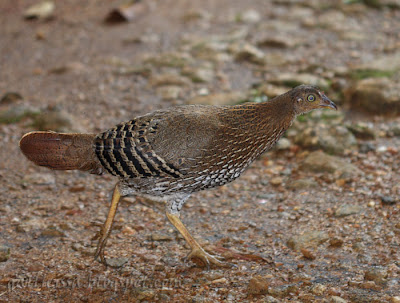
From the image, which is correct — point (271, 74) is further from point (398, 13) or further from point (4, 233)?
point (4, 233)

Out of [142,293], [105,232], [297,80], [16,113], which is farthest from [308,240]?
[16,113]

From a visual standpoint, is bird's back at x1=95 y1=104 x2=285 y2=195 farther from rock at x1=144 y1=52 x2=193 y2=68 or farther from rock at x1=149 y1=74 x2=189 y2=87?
rock at x1=144 y1=52 x2=193 y2=68

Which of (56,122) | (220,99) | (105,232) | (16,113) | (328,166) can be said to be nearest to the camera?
(105,232)

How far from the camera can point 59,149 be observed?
191 inches

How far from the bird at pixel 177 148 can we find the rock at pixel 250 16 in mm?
6043

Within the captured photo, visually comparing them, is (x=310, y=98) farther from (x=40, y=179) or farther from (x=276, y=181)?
(x=40, y=179)

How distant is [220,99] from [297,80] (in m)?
1.28

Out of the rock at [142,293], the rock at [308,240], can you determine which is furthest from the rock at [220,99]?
the rock at [142,293]

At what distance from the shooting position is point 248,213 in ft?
18.9

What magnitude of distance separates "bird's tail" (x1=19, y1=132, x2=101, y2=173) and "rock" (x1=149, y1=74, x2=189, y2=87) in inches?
142

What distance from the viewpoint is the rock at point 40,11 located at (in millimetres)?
11367

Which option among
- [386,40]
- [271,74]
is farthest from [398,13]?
[271,74]

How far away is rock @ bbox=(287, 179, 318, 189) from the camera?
6.07 m

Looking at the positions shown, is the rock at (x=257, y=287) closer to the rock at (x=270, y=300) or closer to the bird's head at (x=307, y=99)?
the rock at (x=270, y=300)
